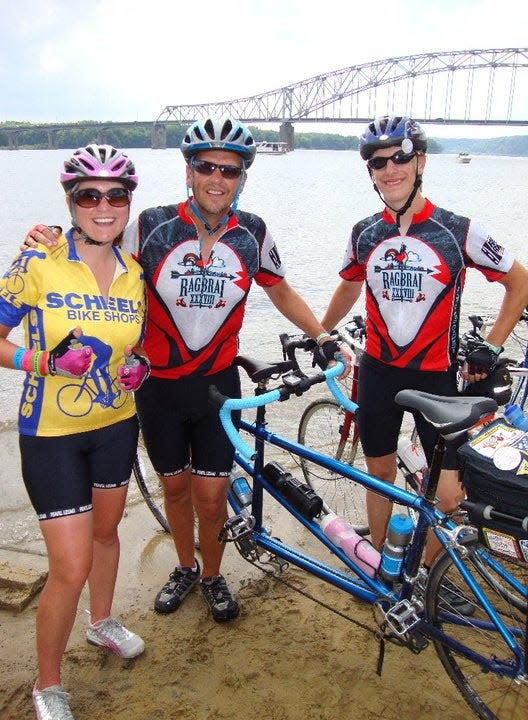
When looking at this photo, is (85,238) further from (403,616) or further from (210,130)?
(403,616)

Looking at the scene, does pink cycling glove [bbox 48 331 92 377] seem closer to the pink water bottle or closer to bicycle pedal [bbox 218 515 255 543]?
bicycle pedal [bbox 218 515 255 543]

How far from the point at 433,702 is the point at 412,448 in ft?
4.46

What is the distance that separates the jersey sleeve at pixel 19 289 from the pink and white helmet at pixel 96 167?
0.44m

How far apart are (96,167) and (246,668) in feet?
8.76

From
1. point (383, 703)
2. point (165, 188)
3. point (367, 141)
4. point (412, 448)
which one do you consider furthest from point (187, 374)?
point (165, 188)

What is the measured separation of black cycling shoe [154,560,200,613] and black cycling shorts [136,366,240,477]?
788 mm

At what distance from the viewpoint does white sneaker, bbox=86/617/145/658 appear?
3252 mm

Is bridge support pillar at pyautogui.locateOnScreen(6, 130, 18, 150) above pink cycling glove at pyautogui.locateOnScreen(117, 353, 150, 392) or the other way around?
above

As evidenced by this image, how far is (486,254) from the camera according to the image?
3.35 meters

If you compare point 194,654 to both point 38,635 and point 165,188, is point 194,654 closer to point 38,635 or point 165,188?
point 38,635

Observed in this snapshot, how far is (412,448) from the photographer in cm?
367

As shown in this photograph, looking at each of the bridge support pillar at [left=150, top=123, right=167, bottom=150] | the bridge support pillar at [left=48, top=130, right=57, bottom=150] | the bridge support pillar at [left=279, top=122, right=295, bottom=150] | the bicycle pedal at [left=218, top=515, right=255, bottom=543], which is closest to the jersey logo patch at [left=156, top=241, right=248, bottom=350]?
the bicycle pedal at [left=218, top=515, right=255, bottom=543]

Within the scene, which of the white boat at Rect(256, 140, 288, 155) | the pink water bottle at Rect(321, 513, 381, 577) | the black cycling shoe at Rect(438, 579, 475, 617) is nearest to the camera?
the black cycling shoe at Rect(438, 579, 475, 617)

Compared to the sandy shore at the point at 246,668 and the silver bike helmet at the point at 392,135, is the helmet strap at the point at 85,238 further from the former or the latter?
the sandy shore at the point at 246,668
